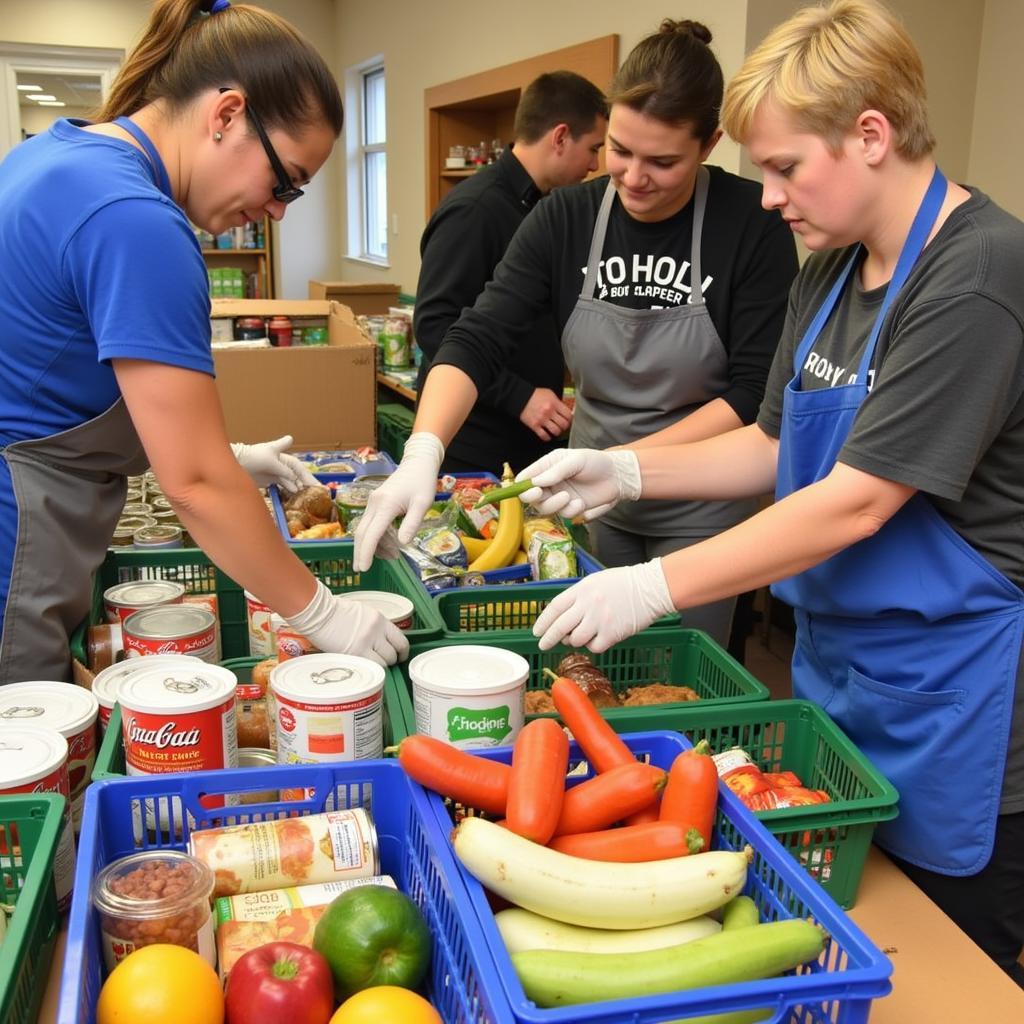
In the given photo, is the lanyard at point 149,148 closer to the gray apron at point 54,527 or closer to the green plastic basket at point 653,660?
the gray apron at point 54,527

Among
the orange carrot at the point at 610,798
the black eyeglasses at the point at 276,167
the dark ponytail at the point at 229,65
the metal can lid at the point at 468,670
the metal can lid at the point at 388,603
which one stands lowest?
the orange carrot at the point at 610,798

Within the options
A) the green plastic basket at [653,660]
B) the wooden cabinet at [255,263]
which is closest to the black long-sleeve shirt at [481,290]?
the green plastic basket at [653,660]

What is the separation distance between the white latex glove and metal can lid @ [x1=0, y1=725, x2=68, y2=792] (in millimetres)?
375

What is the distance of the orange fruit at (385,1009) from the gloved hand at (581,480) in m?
1.05

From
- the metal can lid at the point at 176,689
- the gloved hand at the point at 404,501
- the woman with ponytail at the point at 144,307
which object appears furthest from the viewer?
the gloved hand at the point at 404,501

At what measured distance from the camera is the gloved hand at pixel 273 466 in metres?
2.26

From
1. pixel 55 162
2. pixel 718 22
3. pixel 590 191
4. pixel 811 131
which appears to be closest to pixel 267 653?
pixel 55 162

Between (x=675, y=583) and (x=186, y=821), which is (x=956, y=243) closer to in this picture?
(x=675, y=583)

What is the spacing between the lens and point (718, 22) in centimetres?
335

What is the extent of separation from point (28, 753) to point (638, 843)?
2.15 ft

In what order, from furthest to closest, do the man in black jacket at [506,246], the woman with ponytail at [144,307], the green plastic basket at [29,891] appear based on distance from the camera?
the man in black jacket at [506,246] < the woman with ponytail at [144,307] < the green plastic basket at [29,891]

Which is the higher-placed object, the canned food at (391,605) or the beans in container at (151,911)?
the canned food at (391,605)

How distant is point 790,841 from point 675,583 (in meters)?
0.37

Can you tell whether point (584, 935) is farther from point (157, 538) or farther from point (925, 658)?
point (157, 538)
